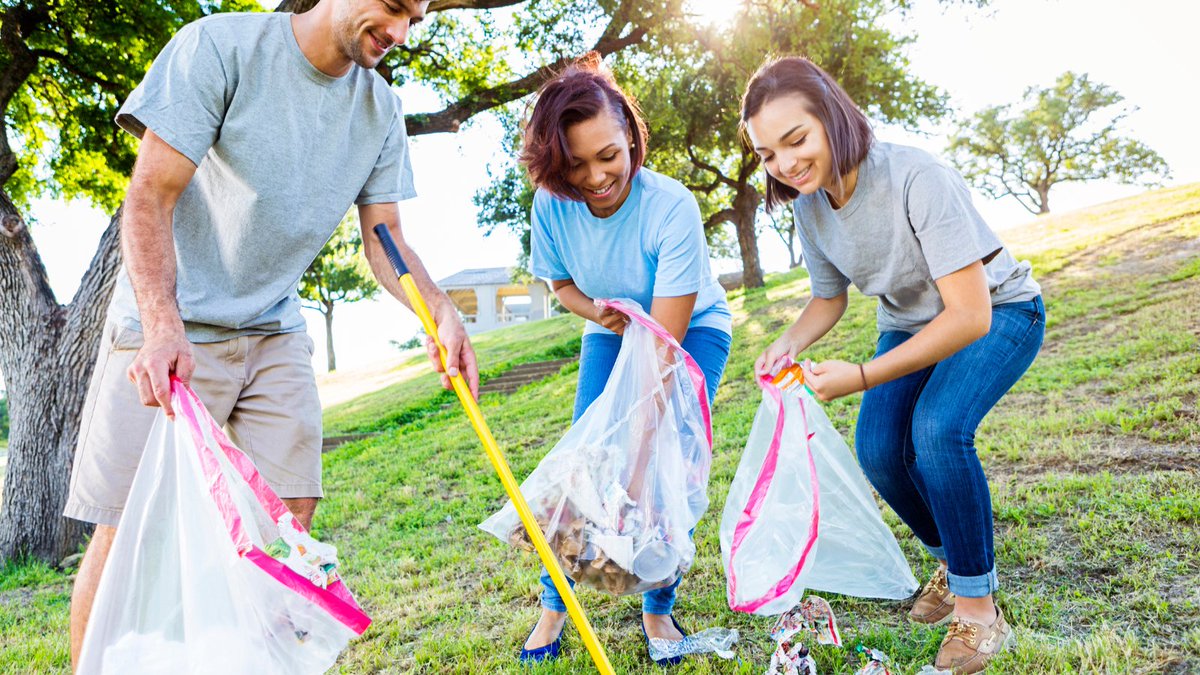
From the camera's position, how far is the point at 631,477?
2.05 m

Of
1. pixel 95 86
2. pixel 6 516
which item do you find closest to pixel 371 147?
pixel 6 516

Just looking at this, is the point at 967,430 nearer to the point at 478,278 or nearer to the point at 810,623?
the point at 810,623

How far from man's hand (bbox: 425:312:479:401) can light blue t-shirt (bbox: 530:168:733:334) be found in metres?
0.52

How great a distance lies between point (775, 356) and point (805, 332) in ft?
0.56

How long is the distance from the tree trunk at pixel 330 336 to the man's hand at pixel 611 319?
22.6m

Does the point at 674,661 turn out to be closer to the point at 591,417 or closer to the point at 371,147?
the point at 591,417

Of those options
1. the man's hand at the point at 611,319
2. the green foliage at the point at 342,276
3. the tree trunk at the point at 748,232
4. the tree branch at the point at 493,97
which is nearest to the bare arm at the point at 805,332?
the man's hand at the point at 611,319

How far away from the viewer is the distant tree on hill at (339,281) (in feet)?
70.5

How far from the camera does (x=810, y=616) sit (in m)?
2.07

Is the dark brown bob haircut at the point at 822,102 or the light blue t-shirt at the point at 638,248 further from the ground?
the dark brown bob haircut at the point at 822,102

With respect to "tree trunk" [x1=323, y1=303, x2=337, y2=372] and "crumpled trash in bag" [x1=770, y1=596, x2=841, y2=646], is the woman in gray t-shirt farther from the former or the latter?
"tree trunk" [x1=323, y1=303, x2=337, y2=372]

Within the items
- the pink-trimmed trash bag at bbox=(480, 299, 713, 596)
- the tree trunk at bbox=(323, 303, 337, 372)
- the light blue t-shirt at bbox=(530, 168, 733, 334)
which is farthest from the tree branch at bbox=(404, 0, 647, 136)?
the tree trunk at bbox=(323, 303, 337, 372)

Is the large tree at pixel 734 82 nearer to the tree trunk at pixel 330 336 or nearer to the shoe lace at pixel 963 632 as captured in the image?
the shoe lace at pixel 963 632

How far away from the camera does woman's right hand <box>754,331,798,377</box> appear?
85.4 inches
